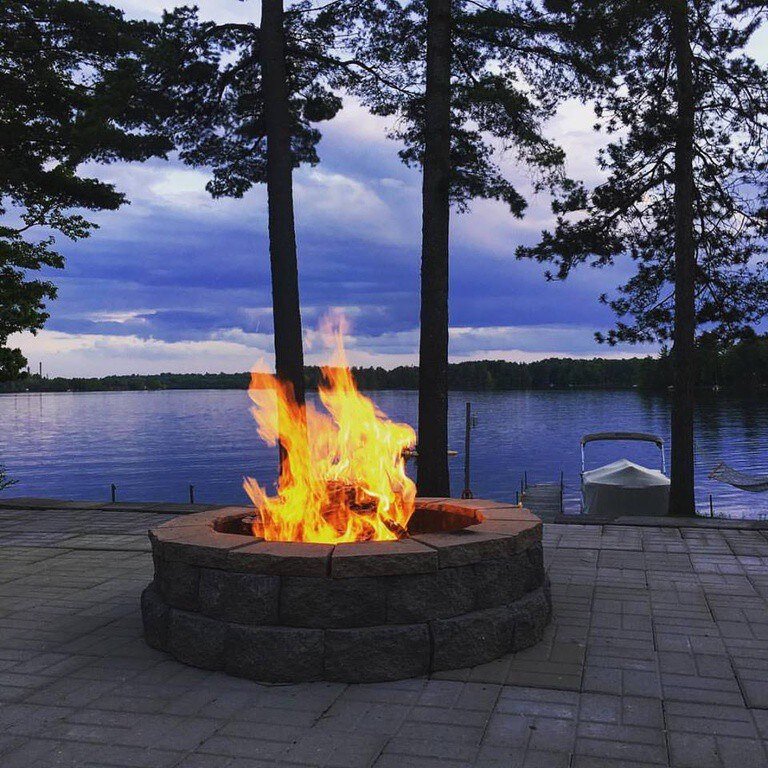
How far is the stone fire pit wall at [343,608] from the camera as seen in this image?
4.50 metres

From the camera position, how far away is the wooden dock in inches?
1159

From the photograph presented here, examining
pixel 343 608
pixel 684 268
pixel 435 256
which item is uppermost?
pixel 684 268

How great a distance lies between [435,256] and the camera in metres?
11.3

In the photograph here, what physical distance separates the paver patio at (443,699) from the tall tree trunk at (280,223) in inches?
234

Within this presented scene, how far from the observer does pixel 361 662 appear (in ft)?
14.7

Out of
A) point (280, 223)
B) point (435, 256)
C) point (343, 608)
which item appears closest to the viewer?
point (343, 608)

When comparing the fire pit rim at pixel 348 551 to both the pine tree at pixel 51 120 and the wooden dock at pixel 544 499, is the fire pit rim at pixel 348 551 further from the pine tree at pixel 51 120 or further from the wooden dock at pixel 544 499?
the wooden dock at pixel 544 499

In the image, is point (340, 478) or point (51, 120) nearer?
point (340, 478)

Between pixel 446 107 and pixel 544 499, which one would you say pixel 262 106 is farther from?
pixel 544 499

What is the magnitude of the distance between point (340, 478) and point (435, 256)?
5596 mm

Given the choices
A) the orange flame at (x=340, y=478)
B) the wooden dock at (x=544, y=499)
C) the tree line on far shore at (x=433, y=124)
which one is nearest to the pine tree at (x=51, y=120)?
the tree line on far shore at (x=433, y=124)

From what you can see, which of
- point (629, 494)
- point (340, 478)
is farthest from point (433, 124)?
point (629, 494)

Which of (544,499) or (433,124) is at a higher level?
(433,124)

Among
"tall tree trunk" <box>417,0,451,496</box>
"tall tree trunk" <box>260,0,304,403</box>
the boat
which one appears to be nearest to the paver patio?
"tall tree trunk" <box>417,0,451,496</box>
